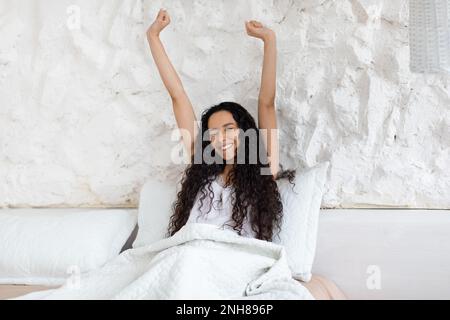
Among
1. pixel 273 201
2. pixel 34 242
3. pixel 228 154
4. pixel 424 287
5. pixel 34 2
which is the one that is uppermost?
pixel 34 2

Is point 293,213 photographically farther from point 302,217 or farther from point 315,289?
point 315,289

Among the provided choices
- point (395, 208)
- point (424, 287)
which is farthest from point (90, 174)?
point (424, 287)

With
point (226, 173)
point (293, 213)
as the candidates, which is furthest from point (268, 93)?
point (293, 213)

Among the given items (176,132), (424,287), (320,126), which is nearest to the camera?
(424,287)

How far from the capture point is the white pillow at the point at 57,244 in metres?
1.73

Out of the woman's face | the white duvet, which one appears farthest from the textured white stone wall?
the white duvet

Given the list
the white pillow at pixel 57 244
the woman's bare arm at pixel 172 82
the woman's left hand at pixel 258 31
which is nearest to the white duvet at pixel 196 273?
the white pillow at pixel 57 244

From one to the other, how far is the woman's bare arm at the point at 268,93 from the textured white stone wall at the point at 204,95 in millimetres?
130

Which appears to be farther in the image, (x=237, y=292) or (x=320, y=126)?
(x=320, y=126)

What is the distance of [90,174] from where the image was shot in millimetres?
2148

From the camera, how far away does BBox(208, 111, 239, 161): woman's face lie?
1.78 metres

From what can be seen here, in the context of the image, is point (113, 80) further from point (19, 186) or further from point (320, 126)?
point (320, 126)

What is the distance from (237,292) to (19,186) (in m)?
1.28

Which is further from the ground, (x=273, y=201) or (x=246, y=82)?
(x=246, y=82)
